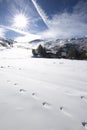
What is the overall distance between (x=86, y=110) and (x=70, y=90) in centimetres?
195

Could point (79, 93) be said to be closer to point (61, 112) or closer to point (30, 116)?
point (61, 112)

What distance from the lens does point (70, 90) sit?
20.9 feet

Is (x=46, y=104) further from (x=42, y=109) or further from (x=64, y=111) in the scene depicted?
(x=64, y=111)

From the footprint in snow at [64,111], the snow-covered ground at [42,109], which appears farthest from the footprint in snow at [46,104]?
the footprint in snow at [64,111]

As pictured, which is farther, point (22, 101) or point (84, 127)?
point (22, 101)

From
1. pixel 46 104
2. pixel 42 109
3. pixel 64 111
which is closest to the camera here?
pixel 64 111

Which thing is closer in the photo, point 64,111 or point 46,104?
point 64,111

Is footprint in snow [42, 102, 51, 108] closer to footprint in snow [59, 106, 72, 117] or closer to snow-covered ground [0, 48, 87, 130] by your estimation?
snow-covered ground [0, 48, 87, 130]

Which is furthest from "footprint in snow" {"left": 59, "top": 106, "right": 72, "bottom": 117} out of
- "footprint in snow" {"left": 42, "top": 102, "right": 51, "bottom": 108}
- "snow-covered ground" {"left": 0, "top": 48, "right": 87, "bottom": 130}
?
"footprint in snow" {"left": 42, "top": 102, "right": 51, "bottom": 108}

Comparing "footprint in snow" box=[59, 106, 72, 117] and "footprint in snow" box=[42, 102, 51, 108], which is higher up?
"footprint in snow" box=[42, 102, 51, 108]

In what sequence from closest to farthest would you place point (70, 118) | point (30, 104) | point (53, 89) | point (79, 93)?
point (70, 118) < point (30, 104) < point (79, 93) < point (53, 89)

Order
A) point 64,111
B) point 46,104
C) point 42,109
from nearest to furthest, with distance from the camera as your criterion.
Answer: point 64,111, point 42,109, point 46,104

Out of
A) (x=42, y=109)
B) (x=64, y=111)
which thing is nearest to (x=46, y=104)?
(x=42, y=109)

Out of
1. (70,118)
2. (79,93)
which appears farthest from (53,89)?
(70,118)
